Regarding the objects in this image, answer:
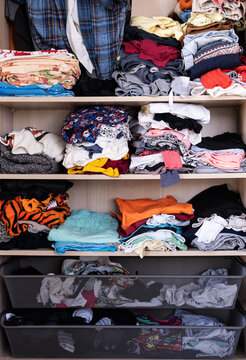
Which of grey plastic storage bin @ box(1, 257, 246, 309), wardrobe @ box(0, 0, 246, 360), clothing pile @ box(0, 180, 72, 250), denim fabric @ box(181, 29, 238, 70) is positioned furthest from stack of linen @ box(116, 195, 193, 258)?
denim fabric @ box(181, 29, 238, 70)

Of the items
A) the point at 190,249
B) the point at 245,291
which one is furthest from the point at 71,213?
the point at 245,291

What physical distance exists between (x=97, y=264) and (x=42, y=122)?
856mm

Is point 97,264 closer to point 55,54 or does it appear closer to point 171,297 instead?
point 171,297

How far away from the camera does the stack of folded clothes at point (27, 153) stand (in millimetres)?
1955

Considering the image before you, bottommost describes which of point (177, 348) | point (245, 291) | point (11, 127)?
point (177, 348)

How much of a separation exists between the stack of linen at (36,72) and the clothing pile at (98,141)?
6.8 inches

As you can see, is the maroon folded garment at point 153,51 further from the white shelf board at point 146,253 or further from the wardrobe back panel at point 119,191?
the white shelf board at point 146,253

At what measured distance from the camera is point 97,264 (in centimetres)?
205

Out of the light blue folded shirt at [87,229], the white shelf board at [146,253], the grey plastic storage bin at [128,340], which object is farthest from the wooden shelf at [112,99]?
the grey plastic storage bin at [128,340]

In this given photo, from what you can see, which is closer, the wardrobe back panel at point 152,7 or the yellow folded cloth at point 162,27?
the yellow folded cloth at point 162,27

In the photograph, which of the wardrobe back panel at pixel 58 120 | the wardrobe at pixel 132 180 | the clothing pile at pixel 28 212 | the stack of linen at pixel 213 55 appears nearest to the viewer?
the stack of linen at pixel 213 55

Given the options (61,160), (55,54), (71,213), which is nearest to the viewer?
(55,54)

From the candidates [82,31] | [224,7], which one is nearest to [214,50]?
[224,7]

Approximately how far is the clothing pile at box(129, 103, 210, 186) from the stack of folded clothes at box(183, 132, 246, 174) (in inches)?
2.0
